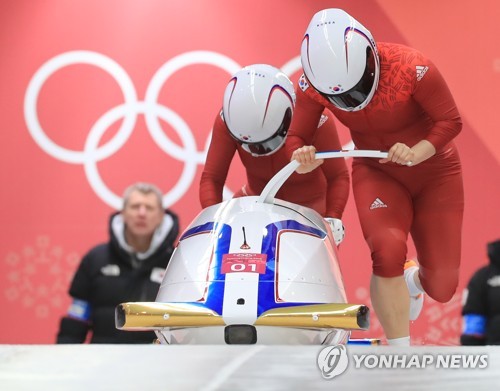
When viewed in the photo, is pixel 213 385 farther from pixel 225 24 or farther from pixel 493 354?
pixel 225 24

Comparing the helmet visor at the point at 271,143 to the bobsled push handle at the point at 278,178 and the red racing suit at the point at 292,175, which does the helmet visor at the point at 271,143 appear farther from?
the bobsled push handle at the point at 278,178

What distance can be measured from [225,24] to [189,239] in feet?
8.28

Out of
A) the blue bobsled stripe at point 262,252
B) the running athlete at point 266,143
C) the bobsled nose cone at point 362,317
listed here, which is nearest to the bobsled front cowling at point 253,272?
the blue bobsled stripe at point 262,252

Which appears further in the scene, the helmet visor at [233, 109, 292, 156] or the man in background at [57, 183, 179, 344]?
the man in background at [57, 183, 179, 344]

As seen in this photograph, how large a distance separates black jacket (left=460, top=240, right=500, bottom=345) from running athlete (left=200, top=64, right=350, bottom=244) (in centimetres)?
79

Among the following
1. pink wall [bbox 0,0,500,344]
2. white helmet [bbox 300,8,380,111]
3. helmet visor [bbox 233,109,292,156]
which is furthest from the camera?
pink wall [bbox 0,0,500,344]

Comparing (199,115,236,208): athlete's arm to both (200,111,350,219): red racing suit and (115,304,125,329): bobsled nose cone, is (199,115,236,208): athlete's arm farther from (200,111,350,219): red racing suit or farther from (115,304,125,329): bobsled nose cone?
(115,304,125,329): bobsled nose cone

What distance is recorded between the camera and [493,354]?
1390 mm

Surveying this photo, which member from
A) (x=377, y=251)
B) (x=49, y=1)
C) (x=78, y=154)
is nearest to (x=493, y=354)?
(x=377, y=251)

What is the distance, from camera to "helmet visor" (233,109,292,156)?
10.4ft

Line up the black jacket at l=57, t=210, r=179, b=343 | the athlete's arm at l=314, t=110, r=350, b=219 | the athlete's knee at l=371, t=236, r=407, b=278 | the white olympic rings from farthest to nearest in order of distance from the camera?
1. the white olympic rings
2. the black jacket at l=57, t=210, r=179, b=343
3. the athlete's arm at l=314, t=110, r=350, b=219
4. the athlete's knee at l=371, t=236, r=407, b=278

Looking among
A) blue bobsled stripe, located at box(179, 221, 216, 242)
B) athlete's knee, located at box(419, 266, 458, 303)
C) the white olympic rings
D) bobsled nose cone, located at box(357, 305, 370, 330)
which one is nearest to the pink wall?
the white olympic rings

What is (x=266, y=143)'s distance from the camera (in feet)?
10.4

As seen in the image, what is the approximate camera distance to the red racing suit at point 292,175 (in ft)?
10.8
